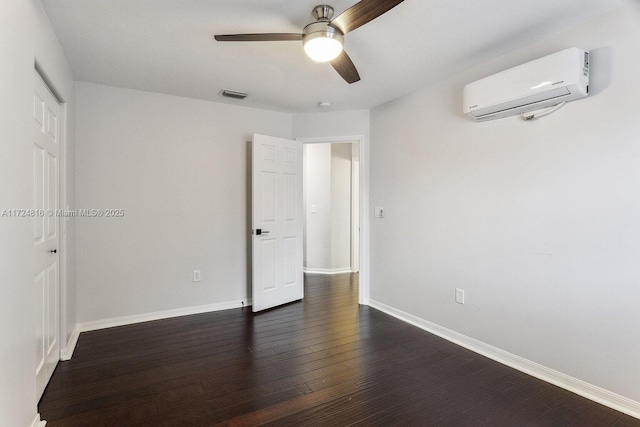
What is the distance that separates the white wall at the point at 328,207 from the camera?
552 centimetres

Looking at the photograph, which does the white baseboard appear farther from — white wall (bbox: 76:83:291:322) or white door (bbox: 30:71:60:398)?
white door (bbox: 30:71:60:398)

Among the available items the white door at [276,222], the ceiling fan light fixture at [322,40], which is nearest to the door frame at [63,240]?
the white door at [276,222]

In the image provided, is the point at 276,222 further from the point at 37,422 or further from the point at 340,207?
the point at 37,422

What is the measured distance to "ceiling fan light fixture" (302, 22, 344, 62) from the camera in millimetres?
1781

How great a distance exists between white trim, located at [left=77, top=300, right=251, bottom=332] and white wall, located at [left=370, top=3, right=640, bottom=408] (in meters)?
1.98

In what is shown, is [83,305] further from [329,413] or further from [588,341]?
[588,341]

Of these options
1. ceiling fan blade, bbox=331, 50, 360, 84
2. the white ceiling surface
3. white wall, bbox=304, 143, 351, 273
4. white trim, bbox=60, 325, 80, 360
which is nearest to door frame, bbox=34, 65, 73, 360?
white trim, bbox=60, 325, 80, 360

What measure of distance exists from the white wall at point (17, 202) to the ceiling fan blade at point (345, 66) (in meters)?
1.58

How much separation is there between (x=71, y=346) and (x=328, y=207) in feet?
12.5

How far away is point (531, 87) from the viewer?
210 centimetres

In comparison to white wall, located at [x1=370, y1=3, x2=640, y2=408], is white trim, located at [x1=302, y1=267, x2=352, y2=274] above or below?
below

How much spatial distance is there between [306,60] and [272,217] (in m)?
1.80

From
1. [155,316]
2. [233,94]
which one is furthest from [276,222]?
[155,316]

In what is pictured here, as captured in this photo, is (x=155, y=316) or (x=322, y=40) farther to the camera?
(x=155, y=316)
